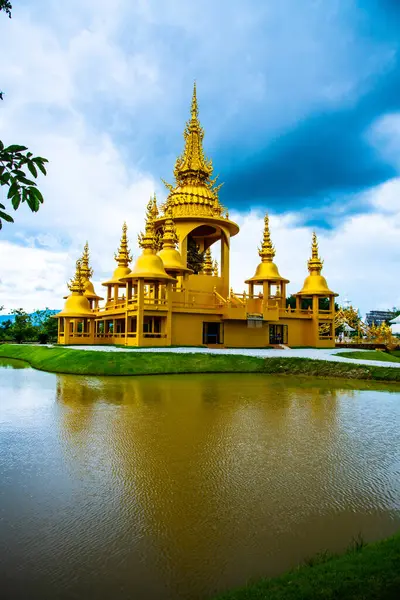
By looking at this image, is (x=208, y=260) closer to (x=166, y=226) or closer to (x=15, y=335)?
(x=166, y=226)

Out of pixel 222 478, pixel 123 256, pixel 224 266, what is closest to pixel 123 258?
pixel 123 256

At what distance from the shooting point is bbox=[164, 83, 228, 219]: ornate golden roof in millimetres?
32562

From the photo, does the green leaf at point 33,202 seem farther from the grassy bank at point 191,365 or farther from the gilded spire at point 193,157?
the gilded spire at point 193,157

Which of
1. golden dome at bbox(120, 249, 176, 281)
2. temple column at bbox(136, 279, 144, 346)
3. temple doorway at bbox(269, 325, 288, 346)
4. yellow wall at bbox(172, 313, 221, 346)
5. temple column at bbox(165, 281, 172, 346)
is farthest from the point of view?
temple doorway at bbox(269, 325, 288, 346)

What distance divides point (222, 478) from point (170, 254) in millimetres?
23693

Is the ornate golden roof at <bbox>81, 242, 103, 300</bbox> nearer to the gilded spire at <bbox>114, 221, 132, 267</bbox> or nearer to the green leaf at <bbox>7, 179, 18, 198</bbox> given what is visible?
the gilded spire at <bbox>114, 221, 132, 267</bbox>

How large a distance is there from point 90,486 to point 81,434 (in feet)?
8.96

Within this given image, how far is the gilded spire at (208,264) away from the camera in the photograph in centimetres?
Answer: 3909

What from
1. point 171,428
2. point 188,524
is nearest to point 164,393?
point 171,428

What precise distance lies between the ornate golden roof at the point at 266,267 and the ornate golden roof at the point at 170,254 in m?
5.09

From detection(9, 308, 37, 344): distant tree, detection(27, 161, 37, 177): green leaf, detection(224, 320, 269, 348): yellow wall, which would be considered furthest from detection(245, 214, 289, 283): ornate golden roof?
detection(27, 161, 37, 177): green leaf

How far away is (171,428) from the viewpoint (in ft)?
28.8

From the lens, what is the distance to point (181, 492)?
5.60 metres

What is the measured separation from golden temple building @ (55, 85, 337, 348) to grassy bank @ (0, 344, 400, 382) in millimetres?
4065
